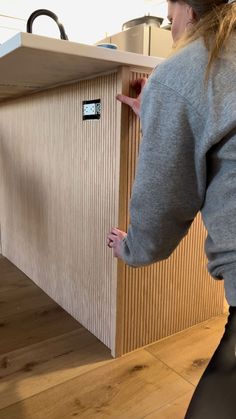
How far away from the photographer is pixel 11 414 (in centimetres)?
89

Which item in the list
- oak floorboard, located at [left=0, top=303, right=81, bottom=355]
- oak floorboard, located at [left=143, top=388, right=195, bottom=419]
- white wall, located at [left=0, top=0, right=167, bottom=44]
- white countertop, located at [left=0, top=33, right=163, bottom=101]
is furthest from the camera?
white wall, located at [left=0, top=0, right=167, bottom=44]

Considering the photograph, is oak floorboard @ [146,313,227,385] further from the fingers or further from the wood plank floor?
the fingers

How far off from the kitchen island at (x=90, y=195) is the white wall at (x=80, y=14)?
2.21 m

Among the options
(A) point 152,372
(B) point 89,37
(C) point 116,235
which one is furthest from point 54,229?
(B) point 89,37

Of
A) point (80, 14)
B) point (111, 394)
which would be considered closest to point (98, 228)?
point (111, 394)

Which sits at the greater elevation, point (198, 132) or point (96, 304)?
point (198, 132)

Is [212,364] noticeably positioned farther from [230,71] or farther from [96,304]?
[96,304]

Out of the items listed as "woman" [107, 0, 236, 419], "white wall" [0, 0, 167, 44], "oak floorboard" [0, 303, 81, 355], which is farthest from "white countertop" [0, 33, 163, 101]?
"white wall" [0, 0, 167, 44]

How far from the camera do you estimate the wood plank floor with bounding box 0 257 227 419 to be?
2.98 feet

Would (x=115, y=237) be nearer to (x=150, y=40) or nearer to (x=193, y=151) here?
(x=193, y=151)

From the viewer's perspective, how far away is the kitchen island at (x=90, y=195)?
3.17ft

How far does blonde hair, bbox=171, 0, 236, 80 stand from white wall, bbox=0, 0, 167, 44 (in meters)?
3.13

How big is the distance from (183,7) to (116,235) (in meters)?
0.54

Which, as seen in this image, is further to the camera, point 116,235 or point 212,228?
point 116,235
